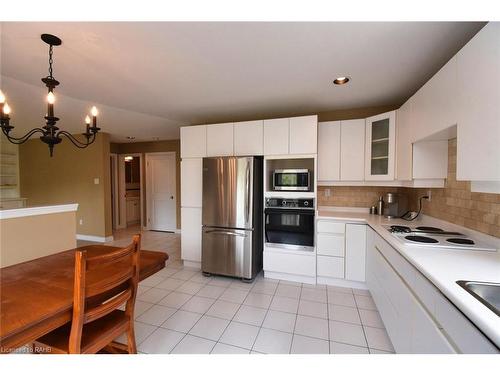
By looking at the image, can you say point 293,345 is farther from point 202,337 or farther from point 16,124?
point 16,124

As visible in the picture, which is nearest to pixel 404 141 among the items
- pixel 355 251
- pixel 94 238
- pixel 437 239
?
pixel 437 239

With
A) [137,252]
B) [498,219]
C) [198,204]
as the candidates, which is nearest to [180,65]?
[137,252]

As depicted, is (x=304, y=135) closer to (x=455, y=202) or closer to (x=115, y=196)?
(x=455, y=202)

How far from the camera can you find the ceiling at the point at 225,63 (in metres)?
1.43

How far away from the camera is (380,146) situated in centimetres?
261

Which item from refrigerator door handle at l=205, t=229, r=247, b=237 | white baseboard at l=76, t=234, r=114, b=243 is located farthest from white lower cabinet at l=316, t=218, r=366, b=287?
white baseboard at l=76, t=234, r=114, b=243

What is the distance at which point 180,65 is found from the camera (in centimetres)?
189

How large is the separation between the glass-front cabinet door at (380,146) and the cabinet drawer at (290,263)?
1.28 meters

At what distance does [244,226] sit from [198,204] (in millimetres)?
827

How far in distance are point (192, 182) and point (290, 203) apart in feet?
4.73

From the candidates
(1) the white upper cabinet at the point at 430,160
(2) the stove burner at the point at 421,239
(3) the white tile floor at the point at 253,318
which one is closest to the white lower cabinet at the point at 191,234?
(3) the white tile floor at the point at 253,318

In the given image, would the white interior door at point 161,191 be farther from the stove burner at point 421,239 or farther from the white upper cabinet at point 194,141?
the stove burner at point 421,239

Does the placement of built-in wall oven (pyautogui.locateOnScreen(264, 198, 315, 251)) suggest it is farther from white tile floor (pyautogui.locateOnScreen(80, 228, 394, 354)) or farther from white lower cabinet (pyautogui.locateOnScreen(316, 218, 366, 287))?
white tile floor (pyautogui.locateOnScreen(80, 228, 394, 354))

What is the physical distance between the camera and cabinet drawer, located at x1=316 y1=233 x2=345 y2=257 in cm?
259
